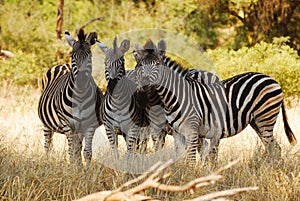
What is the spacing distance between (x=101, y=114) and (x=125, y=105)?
0.42 m

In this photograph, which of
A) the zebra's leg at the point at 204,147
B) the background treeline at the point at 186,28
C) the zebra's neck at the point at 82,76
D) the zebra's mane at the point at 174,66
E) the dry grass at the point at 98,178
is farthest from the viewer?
the background treeline at the point at 186,28

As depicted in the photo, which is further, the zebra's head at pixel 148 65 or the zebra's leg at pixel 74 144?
the zebra's leg at pixel 74 144

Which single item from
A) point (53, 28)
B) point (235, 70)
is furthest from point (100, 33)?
point (235, 70)

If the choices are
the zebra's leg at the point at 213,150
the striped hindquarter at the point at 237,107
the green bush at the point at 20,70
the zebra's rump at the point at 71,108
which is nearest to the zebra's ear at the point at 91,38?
the zebra's rump at the point at 71,108

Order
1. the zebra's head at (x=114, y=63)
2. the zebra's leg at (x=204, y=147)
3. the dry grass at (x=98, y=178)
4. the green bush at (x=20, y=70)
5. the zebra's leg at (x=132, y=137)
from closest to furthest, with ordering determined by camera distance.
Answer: the dry grass at (x=98, y=178) < the zebra's head at (x=114, y=63) < the zebra's leg at (x=132, y=137) < the zebra's leg at (x=204, y=147) < the green bush at (x=20, y=70)

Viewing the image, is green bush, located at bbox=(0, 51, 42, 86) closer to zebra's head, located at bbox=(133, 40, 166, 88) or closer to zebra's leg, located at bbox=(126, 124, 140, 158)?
zebra's leg, located at bbox=(126, 124, 140, 158)

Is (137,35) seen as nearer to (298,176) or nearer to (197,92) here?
(197,92)

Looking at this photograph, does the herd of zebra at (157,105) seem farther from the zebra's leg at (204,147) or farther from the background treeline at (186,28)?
the background treeline at (186,28)

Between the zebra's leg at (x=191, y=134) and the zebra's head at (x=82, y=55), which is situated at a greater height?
the zebra's head at (x=82, y=55)

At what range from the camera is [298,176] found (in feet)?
16.3

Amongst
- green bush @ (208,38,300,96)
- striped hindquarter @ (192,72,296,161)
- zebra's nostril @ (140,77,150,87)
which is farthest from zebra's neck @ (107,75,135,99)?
green bush @ (208,38,300,96)

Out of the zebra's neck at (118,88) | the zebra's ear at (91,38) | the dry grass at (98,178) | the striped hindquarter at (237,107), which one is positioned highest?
the zebra's ear at (91,38)

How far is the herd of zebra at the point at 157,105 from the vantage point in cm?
616

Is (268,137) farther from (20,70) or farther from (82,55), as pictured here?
(20,70)
